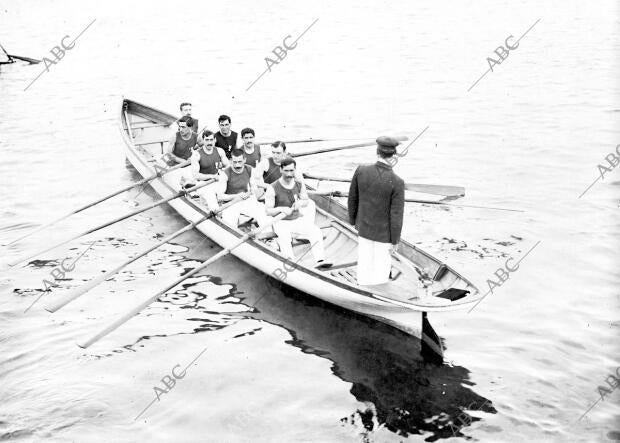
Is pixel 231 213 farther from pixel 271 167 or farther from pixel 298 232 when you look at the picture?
pixel 298 232

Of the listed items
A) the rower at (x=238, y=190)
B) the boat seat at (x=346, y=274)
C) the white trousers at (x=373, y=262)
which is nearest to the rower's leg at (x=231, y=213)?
the rower at (x=238, y=190)

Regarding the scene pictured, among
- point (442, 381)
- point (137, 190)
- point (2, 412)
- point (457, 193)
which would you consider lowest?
point (2, 412)

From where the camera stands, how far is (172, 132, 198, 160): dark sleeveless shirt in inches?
612

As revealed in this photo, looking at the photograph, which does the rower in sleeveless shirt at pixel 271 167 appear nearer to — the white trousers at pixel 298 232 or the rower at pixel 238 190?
the rower at pixel 238 190

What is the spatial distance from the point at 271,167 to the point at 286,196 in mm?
1517

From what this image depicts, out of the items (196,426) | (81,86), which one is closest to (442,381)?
(196,426)

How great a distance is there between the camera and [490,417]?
28.8ft

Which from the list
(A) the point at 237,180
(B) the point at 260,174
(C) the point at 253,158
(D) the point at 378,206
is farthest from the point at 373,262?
(C) the point at 253,158

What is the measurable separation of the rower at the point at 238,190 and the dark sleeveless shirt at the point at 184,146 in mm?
2806

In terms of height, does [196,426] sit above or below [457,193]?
below

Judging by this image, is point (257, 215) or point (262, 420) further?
point (257, 215)

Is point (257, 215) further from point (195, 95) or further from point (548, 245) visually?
point (195, 95)

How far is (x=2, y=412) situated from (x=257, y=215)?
19.0ft

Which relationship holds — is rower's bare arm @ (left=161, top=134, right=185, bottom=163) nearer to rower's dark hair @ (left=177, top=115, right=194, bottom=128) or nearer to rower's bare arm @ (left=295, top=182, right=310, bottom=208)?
rower's dark hair @ (left=177, top=115, right=194, bottom=128)
